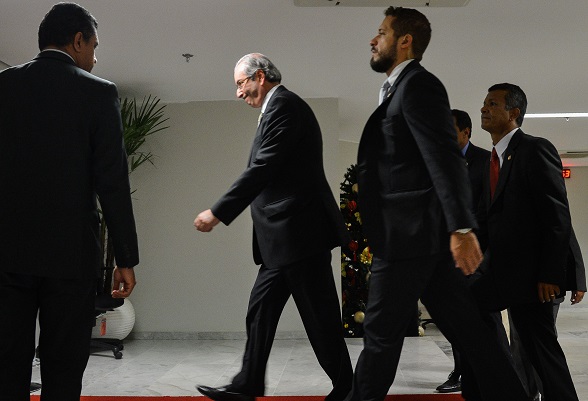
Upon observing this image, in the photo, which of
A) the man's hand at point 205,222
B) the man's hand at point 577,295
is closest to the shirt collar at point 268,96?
the man's hand at point 205,222

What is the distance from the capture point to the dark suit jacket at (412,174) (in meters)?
2.06

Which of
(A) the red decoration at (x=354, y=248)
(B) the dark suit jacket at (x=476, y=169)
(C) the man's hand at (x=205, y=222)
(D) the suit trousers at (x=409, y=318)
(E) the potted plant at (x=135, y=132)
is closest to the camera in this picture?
(D) the suit trousers at (x=409, y=318)

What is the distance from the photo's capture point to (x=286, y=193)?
9.23ft

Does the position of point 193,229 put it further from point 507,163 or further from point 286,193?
point 507,163

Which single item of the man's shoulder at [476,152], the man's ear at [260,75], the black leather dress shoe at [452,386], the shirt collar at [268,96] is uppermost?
the man's ear at [260,75]

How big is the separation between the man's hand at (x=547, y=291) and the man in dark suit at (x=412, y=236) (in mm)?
440

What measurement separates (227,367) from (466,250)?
11.3 ft

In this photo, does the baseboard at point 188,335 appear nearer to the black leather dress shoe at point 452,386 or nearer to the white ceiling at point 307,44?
the white ceiling at point 307,44

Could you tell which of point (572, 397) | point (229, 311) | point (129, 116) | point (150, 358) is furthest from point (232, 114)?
point (572, 397)

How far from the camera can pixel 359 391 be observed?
220 cm

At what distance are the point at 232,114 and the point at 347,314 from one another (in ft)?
7.49

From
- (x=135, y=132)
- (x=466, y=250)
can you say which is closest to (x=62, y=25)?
(x=466, y=250)

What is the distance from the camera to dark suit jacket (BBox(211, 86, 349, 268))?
2.74m

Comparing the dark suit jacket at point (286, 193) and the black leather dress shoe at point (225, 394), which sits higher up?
the dark suit jacket at point (286, 193)
